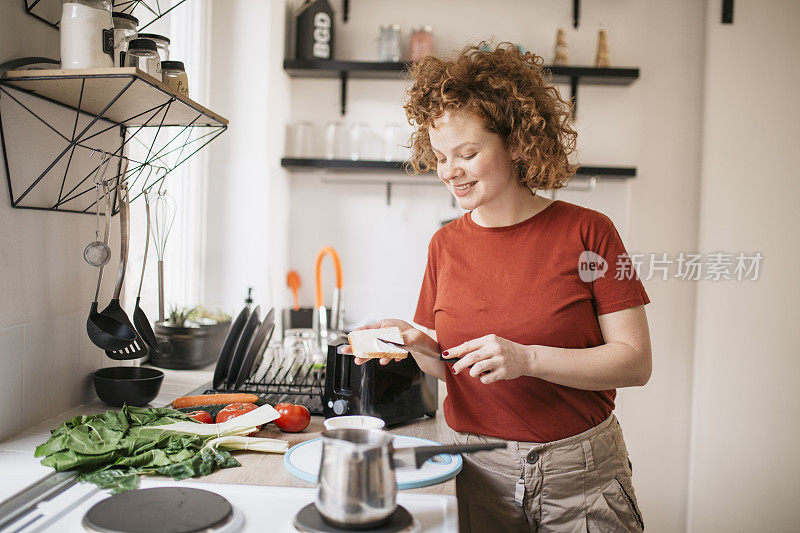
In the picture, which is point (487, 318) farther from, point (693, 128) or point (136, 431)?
point (693, 128)

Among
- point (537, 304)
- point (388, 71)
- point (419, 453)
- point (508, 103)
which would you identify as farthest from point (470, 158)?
point (388, 71)

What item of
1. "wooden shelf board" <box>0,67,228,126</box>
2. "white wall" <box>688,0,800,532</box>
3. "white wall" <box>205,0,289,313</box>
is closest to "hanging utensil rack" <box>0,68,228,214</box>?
"wooden shelf board" <box>0,67,228,126</box>

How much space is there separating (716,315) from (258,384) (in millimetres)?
2195

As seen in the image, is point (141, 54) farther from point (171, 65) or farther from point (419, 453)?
point (419, 453)

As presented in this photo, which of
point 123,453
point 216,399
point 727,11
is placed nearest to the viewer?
point 123,453

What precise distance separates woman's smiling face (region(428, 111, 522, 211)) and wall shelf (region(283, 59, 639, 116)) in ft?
5.17

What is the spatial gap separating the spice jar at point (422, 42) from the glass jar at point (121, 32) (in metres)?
1.80

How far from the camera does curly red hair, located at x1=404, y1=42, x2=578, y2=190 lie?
4.75 ft

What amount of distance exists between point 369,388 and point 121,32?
0.93 meters

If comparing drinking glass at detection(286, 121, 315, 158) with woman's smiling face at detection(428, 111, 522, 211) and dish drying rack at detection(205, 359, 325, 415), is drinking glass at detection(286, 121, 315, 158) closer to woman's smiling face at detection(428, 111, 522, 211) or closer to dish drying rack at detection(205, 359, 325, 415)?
dish drying rack at detection(205, 359, 325, 415)

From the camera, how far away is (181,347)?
2195mm

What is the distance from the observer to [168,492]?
3.64 feet

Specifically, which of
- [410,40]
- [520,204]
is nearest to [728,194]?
[410,40]

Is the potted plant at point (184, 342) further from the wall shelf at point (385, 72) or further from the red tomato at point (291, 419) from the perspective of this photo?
the wall shelf at point (385, 72)
